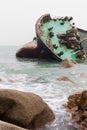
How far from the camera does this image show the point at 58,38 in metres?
40.2

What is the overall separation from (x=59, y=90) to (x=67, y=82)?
132 inches

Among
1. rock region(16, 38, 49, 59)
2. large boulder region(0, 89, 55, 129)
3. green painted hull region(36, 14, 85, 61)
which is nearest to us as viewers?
large boulder region(0, 89, 55, 129)

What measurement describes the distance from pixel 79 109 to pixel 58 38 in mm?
30132

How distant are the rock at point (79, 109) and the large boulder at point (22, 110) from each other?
2.98ft

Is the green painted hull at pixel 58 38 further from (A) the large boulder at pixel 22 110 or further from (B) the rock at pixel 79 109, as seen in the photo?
(A) the large boulder at pixel 22 110

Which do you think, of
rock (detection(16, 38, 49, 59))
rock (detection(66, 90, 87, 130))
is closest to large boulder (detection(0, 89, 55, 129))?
rock (detection(66, 90, 87, 130))

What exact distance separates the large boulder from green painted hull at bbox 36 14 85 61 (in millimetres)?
28158

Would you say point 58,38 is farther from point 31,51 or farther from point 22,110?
point 22,110

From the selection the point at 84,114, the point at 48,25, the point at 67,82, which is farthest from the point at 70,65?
the point at 84,114

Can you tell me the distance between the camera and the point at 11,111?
924 centimetres

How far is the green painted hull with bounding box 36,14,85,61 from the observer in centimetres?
3828

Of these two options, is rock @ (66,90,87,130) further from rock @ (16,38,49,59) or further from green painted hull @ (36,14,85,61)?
rock @ (16,38,49,59)

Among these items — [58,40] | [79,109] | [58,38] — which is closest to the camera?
[79,109]

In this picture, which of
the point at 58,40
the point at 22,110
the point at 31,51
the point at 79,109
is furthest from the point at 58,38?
the point at 22,110
